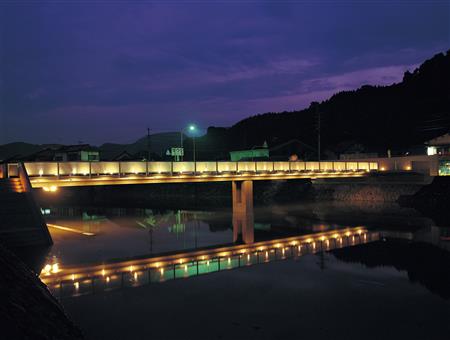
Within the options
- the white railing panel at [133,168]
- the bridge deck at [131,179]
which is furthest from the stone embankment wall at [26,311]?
the white railing panel at [133,168]

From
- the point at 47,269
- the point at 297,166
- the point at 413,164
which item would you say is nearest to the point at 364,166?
the point at 413,164

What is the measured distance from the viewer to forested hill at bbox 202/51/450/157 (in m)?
100

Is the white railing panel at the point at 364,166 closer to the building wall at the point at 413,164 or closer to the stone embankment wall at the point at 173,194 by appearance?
the building wall at the point at 413,164

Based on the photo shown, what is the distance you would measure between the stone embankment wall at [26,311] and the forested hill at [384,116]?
84.8 metres

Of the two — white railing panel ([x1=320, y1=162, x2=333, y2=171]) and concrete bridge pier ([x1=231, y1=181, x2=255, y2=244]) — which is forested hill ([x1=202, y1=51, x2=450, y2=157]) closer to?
white railing panel ([x1=320, y1=162, x2=333, y2=171])

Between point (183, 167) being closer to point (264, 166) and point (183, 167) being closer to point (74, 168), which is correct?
point (74, 168)

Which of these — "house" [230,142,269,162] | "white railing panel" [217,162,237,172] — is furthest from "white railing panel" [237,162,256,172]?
"house" [230,142,269,162]

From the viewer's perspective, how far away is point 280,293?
857 inches

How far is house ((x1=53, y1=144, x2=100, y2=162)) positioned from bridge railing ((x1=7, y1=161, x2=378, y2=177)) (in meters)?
55.3

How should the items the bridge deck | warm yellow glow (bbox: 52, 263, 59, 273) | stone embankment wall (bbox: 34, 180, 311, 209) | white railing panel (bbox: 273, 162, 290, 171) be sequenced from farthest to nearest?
stone embankment wall (bbox: 34, 180, 311, 209) < white railing panel (bbox: 273, 162, 290, 171) < the bridge deck < warm yellow glow (bbox: 52, 263, 59, 273)

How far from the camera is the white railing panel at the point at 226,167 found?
5356 cm

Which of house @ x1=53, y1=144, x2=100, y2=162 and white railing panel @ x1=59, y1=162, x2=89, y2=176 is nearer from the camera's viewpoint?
white railing panel @ x1=59, y1=162, x2=89, y2=176

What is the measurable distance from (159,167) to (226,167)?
1121 cm

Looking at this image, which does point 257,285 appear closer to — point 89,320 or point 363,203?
point 89,320
